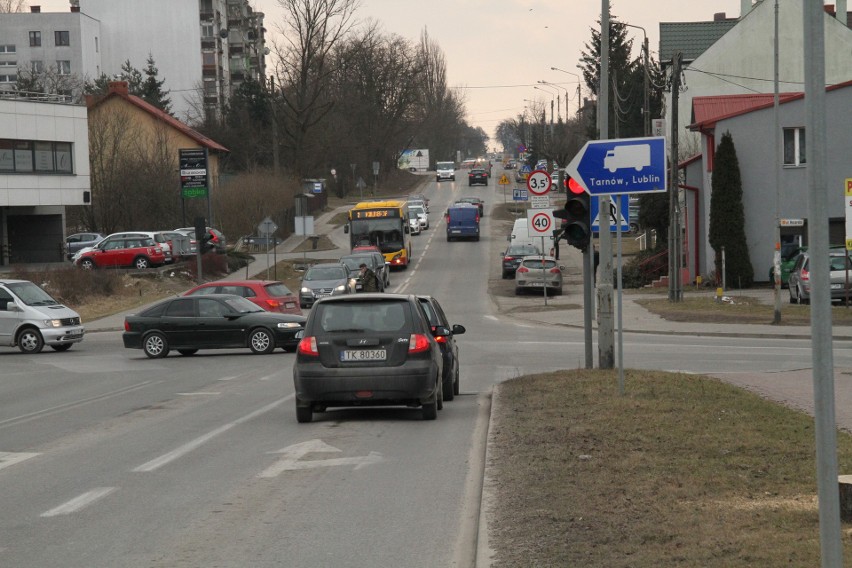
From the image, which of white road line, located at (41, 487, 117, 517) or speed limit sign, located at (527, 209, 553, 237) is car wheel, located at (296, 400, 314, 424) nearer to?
white road line, located at (41, 487, 117, 517)

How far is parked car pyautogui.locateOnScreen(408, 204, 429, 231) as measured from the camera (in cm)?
7962

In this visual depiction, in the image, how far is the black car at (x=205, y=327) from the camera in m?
26.2

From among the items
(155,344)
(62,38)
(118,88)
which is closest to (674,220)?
(155,344)

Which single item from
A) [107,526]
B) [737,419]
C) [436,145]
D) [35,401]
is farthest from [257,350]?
[436,145]

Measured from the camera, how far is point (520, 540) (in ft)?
23.7

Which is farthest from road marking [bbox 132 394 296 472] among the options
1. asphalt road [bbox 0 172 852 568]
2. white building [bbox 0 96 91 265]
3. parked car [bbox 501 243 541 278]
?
white building [bbox 0 96 91 265]

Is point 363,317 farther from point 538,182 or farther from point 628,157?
point 538,182

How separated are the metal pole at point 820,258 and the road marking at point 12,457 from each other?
29.6 ft

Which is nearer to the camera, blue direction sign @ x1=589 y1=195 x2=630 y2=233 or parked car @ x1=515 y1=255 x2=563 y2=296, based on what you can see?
blue direction sign @ x1=589 y1=195 x2=630 y2=233

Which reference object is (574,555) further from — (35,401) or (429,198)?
(429,198)

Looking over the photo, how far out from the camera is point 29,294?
29.6 meters

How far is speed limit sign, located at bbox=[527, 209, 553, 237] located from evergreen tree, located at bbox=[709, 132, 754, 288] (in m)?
10.3

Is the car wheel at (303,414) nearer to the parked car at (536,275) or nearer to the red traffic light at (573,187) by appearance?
the red traffic light at (573,187)

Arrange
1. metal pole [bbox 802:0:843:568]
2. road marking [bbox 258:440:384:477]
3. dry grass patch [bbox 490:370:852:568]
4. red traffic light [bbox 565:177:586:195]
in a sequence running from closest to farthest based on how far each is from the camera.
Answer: metal pole [bbox 802:0:843:568] → dry grass patch [bbox 490:370:852:568] → road marking [bbox 258:440:384:477] → red traffic light [bbox 565:177:586:195]
